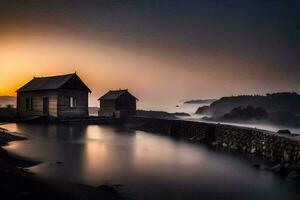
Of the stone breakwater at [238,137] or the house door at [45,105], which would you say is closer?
the stone breakwater at [238,137]

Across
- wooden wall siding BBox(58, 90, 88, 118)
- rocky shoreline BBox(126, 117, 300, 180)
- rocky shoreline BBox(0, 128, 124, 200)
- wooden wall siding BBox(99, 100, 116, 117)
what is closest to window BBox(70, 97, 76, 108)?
wooden wall siding BBox(58, 90, 88, 118)

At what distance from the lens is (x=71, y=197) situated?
8.53 metres

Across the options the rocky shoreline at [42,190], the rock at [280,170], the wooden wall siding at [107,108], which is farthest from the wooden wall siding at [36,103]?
the rock at [280,170]

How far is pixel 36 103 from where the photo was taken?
45438 millimetres

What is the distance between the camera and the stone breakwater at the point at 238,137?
1808cm

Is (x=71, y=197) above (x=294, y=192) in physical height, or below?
above

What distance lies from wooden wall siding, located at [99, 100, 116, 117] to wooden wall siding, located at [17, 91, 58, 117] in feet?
43.6

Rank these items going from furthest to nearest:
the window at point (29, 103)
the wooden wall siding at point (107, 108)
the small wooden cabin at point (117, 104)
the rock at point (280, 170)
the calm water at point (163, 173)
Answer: the wooden wall siding at point (107, 108) → the small wooden cabin at point (117, 104) → the window at point (29, 103) → the rock at point (280, 170) → the calm water at point (163, 173)

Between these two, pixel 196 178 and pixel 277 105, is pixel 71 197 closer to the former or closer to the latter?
pixel 196 178

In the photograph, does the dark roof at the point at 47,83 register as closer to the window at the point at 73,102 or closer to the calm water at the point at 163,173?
the window at the point at 73,102

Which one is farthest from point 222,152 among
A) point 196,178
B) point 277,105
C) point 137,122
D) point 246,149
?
point 277,105

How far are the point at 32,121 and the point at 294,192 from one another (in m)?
40.5

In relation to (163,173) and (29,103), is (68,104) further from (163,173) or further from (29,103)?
(163,173)

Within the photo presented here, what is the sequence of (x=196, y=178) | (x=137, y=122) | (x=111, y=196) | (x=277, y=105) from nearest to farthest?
(x=111, y=196), (x=196, y=178), (x=137, y=122), (x=277, y=105)
